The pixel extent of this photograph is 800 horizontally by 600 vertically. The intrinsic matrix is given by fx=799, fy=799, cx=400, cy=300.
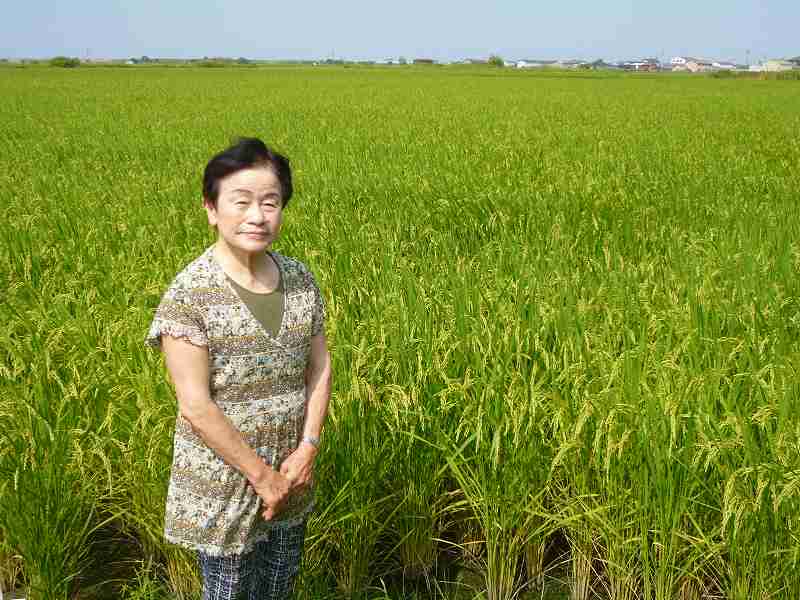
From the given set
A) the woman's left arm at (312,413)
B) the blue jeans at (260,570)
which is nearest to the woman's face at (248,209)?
the woman's left arm at (312,413)

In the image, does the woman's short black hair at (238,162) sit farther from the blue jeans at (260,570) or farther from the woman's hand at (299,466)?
the blue jeans at (260,570)

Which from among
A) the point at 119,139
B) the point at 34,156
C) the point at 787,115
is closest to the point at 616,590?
the point at 34,156

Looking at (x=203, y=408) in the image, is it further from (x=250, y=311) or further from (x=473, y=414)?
(x=473, y=414)

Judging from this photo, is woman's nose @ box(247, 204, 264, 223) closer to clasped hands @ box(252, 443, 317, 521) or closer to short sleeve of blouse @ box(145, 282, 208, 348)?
short sleeve of blouse @ box(145, 282, 208, 348)

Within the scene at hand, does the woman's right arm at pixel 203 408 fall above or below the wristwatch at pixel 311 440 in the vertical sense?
above

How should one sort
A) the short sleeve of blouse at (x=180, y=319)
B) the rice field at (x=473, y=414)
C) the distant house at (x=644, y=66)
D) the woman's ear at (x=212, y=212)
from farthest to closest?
the distant house at (x=644, y=66)
the rice field at (x=473, y=414)
the woman's ear at (x=212, y=212)
the short sleeve of blouse at (x=180, y=319)

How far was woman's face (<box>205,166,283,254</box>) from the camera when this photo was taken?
172cm

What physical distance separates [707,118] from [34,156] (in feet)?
44.3

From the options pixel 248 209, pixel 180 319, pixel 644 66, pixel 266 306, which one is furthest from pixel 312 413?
pixel 644 66

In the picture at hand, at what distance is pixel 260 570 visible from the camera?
6.61ft

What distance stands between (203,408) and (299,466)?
0.95ft

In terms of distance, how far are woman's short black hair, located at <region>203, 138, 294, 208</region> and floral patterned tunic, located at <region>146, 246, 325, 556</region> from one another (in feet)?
0.45

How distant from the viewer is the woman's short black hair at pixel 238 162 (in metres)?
1.72

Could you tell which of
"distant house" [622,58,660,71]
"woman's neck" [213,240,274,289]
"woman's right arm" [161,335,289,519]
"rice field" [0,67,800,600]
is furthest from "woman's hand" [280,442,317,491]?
"distant house" [622,58,660,71]
